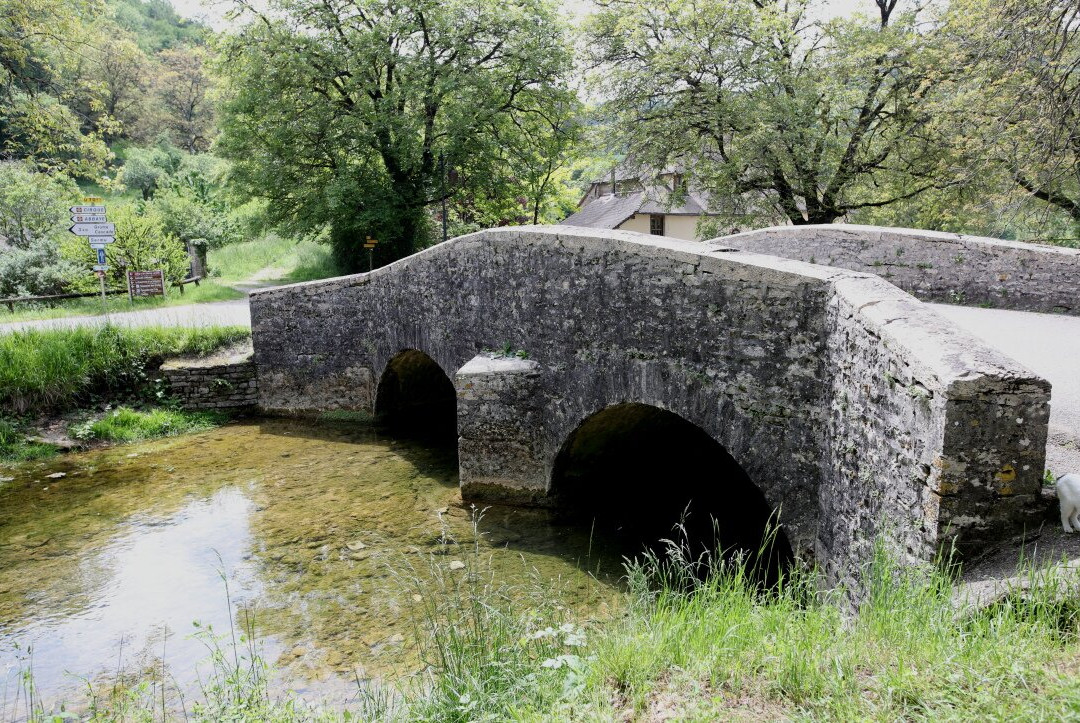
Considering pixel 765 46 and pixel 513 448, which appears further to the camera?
pixel 765 46

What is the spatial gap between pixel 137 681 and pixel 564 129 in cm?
1902

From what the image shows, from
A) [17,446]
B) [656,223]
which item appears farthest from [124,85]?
[17,446]

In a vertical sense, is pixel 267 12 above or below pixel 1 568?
above

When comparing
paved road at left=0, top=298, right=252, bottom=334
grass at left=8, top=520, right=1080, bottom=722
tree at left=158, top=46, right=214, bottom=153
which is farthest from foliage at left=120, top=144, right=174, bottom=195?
grass at left=8, top=520, right=1080, bottom=722

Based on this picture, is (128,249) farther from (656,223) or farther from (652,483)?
(656,223)

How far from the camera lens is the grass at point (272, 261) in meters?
22.8

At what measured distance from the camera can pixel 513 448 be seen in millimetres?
7941

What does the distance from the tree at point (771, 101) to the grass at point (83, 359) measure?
11380mm

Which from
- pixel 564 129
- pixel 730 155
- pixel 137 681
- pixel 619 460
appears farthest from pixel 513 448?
pixel 564 129

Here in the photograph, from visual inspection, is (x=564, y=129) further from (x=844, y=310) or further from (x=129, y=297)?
(x=844, y=310)

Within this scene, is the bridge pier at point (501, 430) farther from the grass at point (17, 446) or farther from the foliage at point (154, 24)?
the foliage at point (154, 24)

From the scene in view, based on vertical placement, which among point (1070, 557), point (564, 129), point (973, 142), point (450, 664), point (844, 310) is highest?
point (564, 129)

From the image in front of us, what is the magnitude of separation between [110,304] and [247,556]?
12.4m

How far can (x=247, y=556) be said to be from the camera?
22.7 feet
